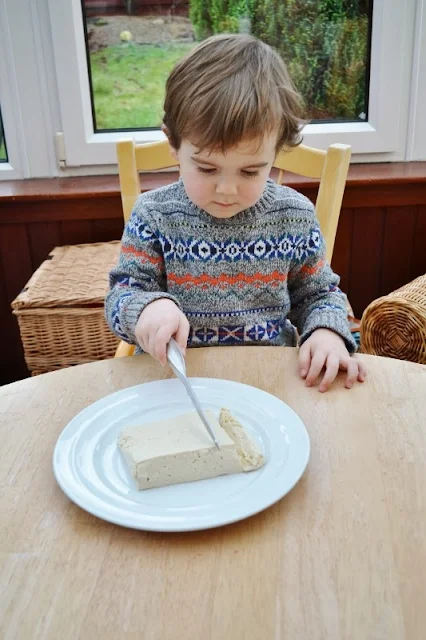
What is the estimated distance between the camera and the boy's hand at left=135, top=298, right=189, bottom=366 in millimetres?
828

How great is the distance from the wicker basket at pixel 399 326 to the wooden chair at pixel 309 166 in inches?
7.2

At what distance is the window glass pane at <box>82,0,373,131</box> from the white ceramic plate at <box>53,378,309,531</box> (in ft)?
4.75

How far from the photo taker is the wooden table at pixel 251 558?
0.50 metres

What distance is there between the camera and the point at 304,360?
888 mm

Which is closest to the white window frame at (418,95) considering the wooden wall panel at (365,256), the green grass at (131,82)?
the wooden wall panel at (365,256)

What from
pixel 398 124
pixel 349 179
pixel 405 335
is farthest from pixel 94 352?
pixel 398 124

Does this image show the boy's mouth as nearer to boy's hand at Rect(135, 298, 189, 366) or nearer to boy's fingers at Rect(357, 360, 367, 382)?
boy's hand at Rect(135, 298, 189, 366)

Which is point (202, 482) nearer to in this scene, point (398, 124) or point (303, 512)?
point (303, 512)

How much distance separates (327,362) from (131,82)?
148cm

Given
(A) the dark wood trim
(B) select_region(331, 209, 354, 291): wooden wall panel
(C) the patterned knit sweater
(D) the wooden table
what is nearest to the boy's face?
(C) the patterned knit sweater

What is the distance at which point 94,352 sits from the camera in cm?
164

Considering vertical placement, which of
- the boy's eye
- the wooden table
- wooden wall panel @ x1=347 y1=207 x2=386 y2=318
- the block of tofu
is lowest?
wooden wall panel @ x1=347 y1=207 x2=386 y2=318

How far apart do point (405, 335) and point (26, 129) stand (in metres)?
1.35

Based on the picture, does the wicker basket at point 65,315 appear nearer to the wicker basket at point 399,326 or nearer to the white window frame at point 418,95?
the wicker basket at point 399,326
